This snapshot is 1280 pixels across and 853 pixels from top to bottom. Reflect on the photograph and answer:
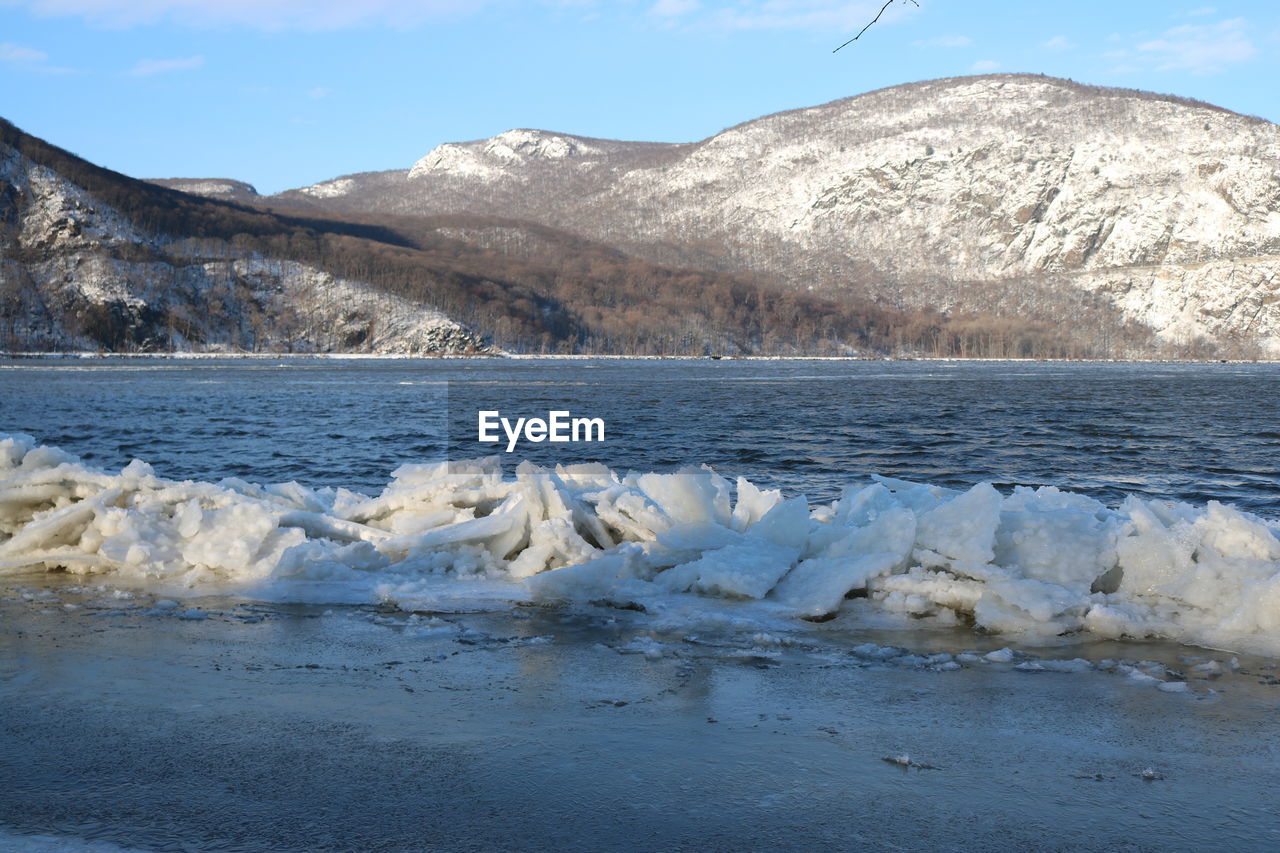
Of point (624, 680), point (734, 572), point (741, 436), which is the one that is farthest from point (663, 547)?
point (741, 436)

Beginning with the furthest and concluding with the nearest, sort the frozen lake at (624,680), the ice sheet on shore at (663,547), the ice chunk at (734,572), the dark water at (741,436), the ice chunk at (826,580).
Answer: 1. the dark water at (741,436)
2. the ice chunk at (734,572)
3. the ice chunk at (826,580)
4. the ice sheet on shore at (663,547)
5. the frozen lake at (624,680)

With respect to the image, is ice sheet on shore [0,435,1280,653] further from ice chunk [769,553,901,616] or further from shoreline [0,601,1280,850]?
shoreline [0,601,1280,850]

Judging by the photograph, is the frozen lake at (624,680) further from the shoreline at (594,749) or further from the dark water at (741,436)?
the dark water at (741,436)

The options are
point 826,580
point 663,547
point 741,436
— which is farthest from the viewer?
point 741,436

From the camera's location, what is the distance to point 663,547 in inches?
369

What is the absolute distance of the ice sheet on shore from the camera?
7758 millimetres

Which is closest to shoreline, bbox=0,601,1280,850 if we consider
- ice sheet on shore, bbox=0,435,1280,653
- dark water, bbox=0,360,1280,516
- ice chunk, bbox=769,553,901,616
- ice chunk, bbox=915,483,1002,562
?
ice chunk, bbox=769,553,901,616

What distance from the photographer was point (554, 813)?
13.9ft

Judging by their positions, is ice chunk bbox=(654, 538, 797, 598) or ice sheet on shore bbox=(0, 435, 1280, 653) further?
ice chunk bbox=(654, 538, 797, 598)

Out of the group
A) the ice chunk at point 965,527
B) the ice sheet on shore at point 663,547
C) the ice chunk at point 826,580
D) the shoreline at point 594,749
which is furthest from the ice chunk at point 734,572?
the shoreline at point 594,749

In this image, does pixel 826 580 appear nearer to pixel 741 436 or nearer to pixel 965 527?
pixel 965 527

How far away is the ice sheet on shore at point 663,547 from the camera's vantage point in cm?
776

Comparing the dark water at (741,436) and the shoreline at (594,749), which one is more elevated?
the shoreline at (594,749)

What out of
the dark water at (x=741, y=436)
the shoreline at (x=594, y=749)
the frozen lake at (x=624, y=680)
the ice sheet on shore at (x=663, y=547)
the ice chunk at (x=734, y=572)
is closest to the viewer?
the shoreline at (x=594, y=749)
